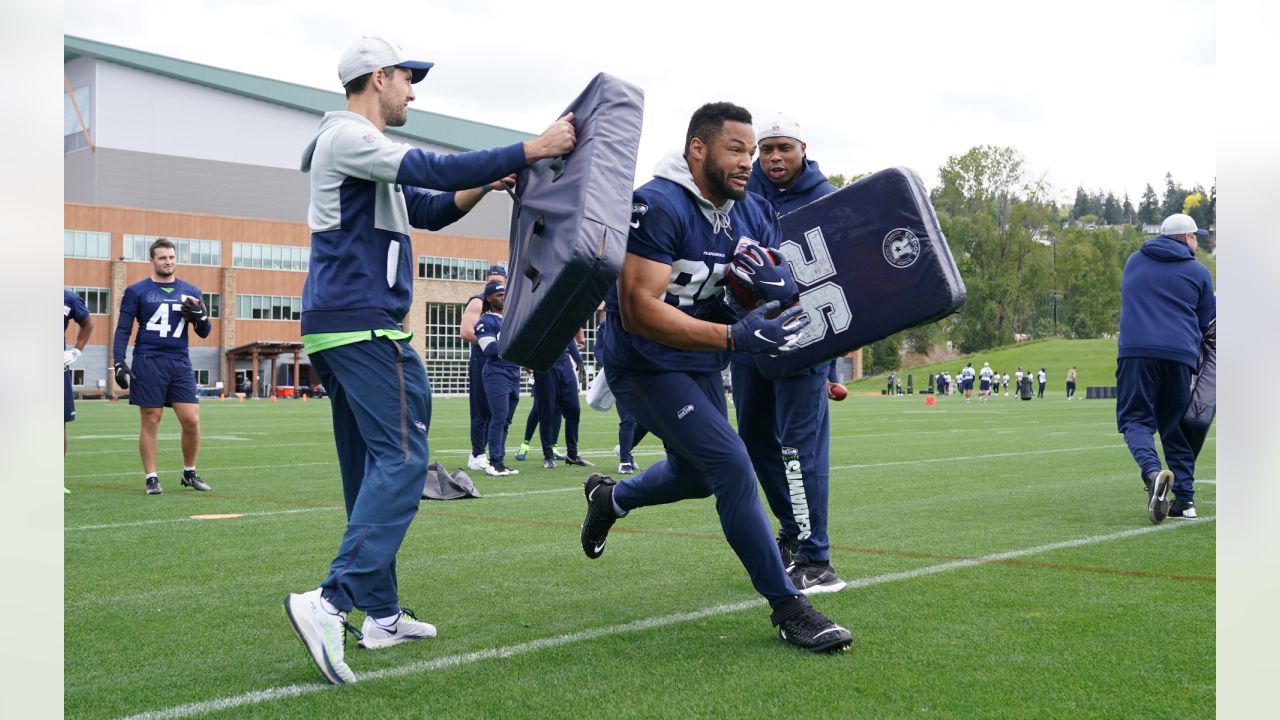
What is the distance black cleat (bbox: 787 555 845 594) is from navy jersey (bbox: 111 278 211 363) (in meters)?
6.93

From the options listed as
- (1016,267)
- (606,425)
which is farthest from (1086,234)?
(606,425)

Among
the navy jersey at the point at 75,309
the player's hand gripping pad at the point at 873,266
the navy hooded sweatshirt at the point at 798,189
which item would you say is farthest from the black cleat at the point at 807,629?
the navy jersey at the point at 75,309

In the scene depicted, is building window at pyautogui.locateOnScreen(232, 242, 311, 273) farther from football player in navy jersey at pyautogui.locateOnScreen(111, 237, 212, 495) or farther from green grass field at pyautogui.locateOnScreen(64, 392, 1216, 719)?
green grass field at pyautogui.locateOnScreen(64, 392, 1216, 719)

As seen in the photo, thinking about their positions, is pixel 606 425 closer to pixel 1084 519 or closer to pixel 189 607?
pixel 1084 519

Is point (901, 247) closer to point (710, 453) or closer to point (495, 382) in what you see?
point (710, 453)

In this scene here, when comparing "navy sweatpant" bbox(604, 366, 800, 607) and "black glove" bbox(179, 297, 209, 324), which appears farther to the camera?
"black glove" bbox(179, 297, 209, 324)

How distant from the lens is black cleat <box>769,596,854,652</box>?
431cm

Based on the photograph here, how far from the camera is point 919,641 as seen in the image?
4473 mm

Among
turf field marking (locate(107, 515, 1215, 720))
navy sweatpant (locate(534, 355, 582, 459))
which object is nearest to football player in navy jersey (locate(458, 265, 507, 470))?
navy sweatpant (locate(534, 355, 582, 459))

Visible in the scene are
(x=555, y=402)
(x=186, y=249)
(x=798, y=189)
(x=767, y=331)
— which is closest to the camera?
(x=767, y=331)

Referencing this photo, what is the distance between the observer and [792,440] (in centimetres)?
579

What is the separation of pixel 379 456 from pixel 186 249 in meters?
71.8

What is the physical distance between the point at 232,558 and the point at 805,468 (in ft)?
11.2

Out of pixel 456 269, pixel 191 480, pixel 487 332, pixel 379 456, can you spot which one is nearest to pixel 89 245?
pixel 456 269
